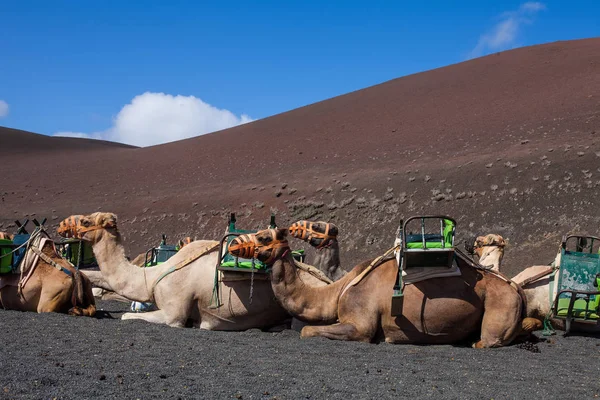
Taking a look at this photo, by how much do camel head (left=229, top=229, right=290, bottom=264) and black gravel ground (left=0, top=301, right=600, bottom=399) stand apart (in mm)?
926

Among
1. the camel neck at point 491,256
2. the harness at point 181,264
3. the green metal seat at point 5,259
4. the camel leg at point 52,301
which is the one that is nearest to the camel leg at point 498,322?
the harness at point 181,264

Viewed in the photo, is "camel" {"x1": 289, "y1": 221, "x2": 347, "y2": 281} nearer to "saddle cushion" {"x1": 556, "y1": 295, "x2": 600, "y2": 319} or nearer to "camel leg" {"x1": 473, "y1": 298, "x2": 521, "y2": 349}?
"camel leg" {"x1": 473, "y1": 298, "x2": 521, "y2": 349}

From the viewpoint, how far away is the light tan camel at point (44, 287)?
9484 millimetres

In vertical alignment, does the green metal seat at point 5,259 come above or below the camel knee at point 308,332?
above

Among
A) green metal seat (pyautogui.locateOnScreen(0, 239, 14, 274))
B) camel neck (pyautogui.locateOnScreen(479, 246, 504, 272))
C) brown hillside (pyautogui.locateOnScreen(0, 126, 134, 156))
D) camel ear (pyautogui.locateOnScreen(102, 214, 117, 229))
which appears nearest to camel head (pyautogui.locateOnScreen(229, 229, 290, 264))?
camel ear (pyautogui.locateOnScreen(102, 214, 117, 229))

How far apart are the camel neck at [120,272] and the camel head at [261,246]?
163cm

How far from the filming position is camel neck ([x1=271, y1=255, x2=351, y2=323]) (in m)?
8.41

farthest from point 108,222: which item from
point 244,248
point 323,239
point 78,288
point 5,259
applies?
point 323,239

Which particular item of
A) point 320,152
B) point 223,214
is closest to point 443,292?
point 223,214

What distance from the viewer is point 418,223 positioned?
87.5 feet

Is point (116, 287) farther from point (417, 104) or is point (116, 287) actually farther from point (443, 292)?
point (417, 104)

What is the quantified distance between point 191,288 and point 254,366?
8.96 ft

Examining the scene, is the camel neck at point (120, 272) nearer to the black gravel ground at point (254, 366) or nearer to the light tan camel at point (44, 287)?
the light tan camel at point (44, 287)

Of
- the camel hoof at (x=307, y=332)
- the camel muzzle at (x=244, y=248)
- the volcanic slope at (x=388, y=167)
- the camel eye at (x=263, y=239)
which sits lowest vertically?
the camel hoof at (x=307, y=332)
